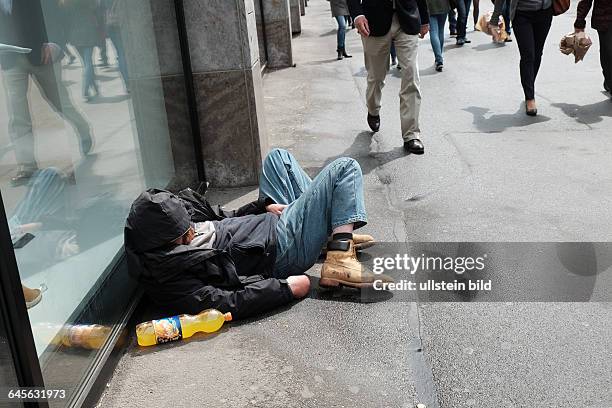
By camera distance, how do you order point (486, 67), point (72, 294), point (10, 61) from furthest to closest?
point (486, 67)
point (72, 294)
point (10, 61)

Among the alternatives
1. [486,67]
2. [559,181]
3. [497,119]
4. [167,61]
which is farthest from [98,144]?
[486,67]

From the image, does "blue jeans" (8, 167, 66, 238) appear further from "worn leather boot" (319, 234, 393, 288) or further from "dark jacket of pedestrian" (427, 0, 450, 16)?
"dark jacket of pedestrian" (427, 0, 450, 16)

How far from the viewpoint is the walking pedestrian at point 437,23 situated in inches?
381

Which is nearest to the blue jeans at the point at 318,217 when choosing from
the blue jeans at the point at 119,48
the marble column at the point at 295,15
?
the blue jeans at the point at 119,48

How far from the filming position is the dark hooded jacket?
3.14 m

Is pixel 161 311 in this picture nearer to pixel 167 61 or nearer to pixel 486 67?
pixel 167 61

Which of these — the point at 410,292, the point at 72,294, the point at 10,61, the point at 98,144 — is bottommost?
the point at 410,292

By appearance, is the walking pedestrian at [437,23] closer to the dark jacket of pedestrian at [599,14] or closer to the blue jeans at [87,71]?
the dark jacket of pedestrian at [599,14]

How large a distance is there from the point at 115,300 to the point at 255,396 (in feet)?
3.21

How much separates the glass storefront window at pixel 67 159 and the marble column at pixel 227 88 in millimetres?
989

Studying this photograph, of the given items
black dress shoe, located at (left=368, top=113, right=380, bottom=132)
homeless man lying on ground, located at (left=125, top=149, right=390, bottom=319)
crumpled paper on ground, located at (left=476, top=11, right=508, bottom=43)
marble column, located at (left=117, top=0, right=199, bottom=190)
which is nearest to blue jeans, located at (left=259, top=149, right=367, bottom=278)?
homeless man lying on ground, located at (left=125, top=149, right=390, bottom=319)

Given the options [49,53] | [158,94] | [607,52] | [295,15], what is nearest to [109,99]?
[49,53]

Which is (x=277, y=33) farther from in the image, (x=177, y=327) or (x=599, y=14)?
(x=177, y=327)

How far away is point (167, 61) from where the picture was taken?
15.7ft
